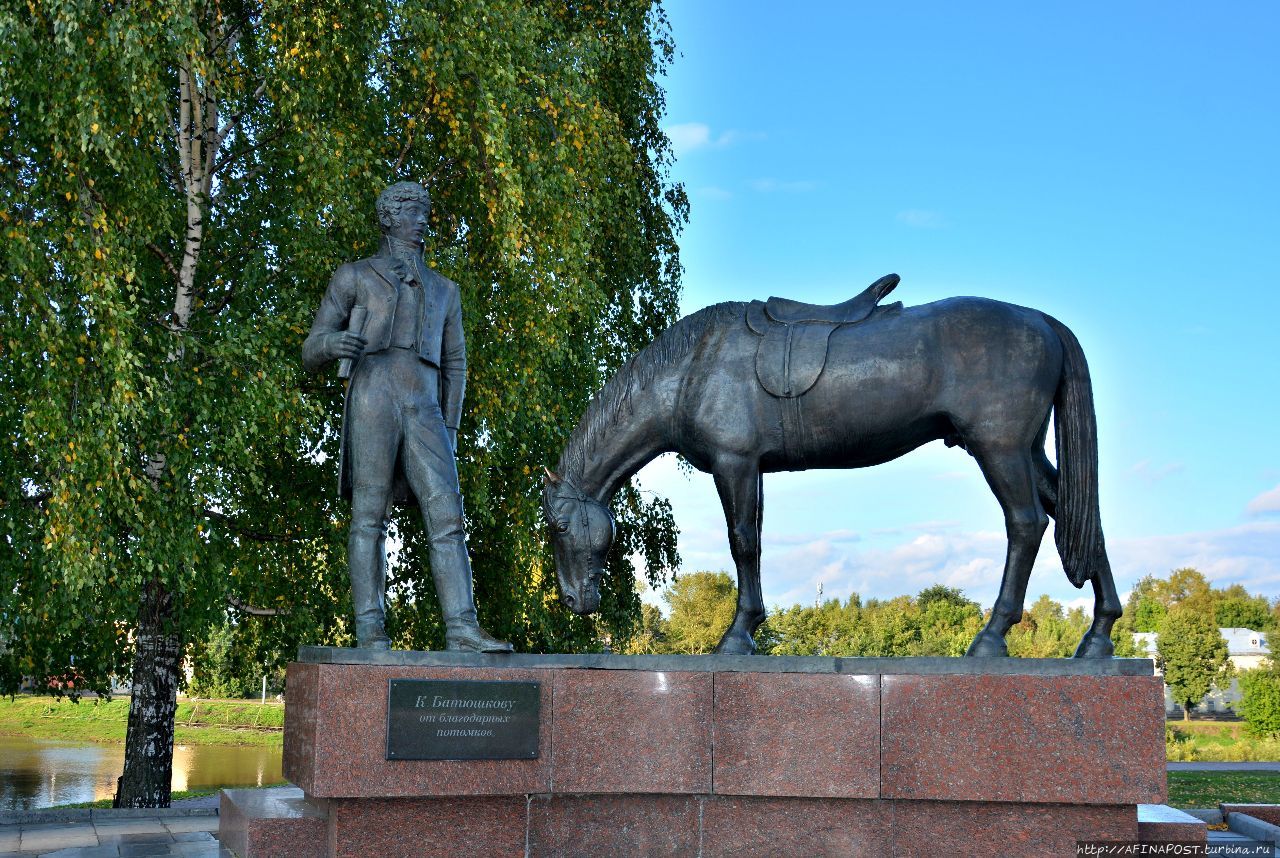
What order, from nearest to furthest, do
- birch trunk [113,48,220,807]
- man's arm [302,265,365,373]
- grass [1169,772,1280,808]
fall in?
1. man's arm [302,265,365,373]
2. birch trunk [113,48,220,807]
3. grass [1169,772,1280,808]

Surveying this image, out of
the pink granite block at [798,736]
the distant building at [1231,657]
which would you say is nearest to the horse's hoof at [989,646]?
the pink granite block at [798,736]

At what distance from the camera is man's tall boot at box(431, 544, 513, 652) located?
22.1 ft

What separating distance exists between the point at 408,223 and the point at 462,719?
2.77 meters

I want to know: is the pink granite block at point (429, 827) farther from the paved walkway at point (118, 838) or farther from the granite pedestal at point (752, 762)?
the paved walkway at point (118, 838)

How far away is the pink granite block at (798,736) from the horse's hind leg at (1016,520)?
87 cm

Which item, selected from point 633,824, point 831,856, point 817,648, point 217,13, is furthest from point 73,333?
point 817,648

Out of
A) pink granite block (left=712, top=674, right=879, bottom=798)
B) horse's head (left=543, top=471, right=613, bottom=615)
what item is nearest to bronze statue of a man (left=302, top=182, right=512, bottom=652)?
horse's head (left=543, top=471, right=613, bottom=615)

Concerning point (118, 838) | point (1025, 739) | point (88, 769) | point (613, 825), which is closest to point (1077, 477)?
point (1025, 739)

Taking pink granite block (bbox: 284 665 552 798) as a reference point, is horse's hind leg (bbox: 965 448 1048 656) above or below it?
above

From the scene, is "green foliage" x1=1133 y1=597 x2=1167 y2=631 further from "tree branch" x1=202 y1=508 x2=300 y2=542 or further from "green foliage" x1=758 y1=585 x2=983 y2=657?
"tree branch" x1=202 y1=508 x2=300 y2=542

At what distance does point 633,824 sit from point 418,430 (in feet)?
7.74

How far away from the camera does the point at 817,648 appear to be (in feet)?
145

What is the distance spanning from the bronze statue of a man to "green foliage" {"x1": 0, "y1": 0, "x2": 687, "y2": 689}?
4095 millimetres

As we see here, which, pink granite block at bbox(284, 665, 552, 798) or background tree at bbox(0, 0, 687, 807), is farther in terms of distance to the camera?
background tree at bbox(0, 0, 687, 807)
